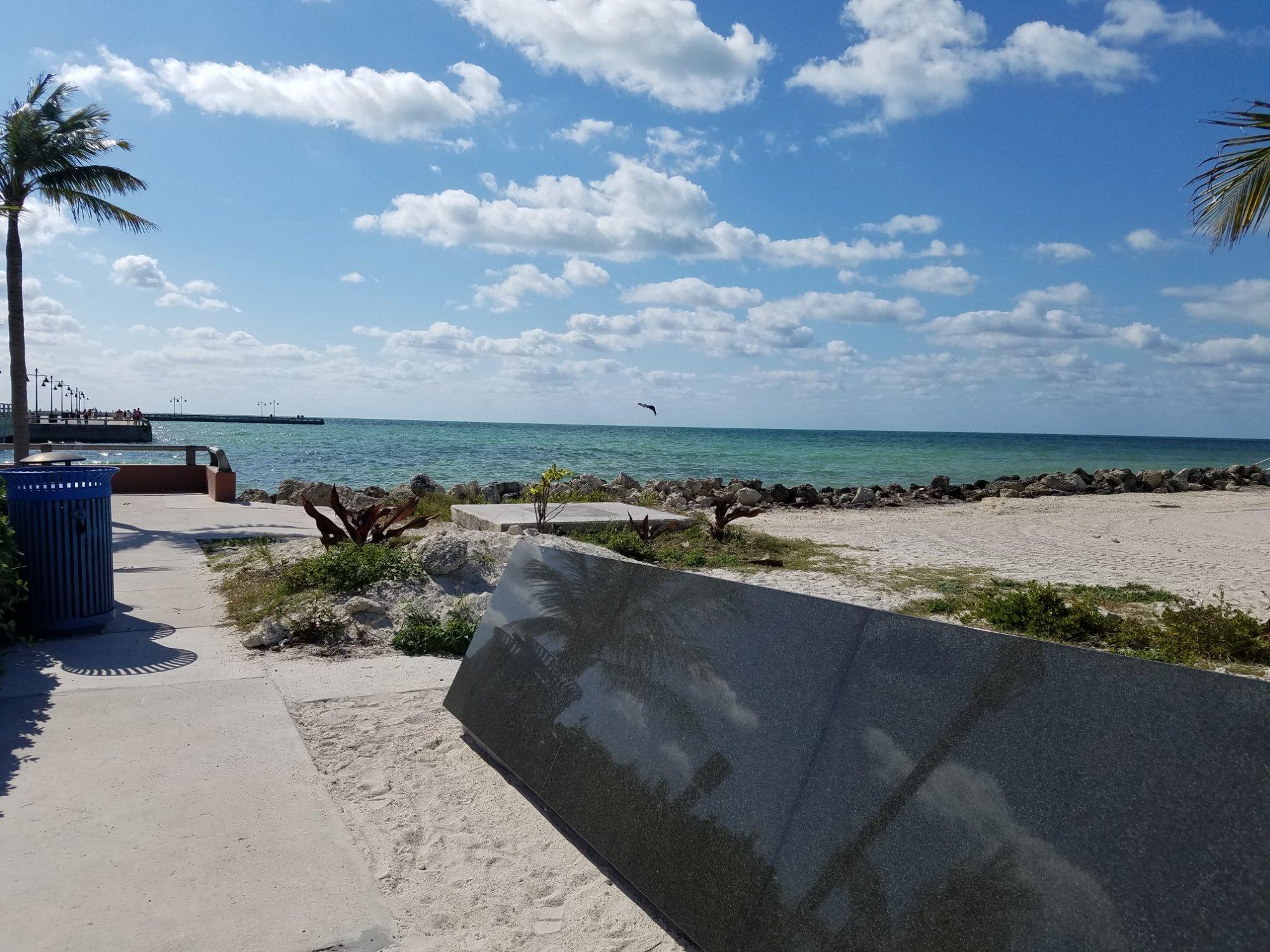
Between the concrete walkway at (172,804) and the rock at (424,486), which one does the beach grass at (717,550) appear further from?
the rock at (424,486)

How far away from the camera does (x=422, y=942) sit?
279cm

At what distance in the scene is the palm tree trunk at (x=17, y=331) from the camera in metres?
16.1

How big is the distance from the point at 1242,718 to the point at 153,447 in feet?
57.9

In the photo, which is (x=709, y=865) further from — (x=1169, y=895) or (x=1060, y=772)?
(x=1169, y=895)

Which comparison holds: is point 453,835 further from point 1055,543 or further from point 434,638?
point 1055,543

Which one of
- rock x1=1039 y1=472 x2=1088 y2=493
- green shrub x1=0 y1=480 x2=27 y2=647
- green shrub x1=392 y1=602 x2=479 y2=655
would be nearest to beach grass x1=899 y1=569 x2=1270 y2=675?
green shrub x1=392 y1=602 x2=479 y2=655

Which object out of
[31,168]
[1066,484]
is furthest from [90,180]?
[1066,484]

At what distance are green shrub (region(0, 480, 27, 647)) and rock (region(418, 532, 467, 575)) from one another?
293 cm

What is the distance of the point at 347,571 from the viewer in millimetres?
7461

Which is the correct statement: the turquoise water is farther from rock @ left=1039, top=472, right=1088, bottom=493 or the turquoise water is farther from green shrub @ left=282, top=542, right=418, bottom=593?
green shrub @ left=282, top=542, right=418, bottom=593

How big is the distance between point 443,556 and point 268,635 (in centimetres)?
189

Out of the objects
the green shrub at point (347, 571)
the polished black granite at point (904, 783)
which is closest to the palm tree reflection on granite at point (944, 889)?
the polished black granite at point (904, 783)

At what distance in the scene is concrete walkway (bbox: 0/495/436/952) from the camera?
2.79 meters

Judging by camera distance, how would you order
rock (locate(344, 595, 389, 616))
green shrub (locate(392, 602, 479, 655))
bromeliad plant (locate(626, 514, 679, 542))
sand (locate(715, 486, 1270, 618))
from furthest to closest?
bromeliad plant (locate(626, 514, 679, 542)), sand (locate(715, 486, 1270, 618)), rock (locate(344, 595, 389, 616)), green shrub (locate(392, 602, 479, 655))
